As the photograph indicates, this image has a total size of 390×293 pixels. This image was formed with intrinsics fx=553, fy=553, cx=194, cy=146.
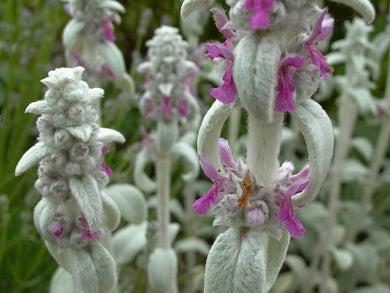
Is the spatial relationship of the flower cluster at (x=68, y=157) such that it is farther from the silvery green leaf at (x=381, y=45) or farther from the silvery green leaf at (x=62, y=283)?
the silvery green leaf at (x=381, y=45)

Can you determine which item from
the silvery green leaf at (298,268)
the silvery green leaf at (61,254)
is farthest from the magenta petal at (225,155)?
the silvery green leaf at (298,268)

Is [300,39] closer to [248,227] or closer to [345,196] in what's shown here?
[248,227]

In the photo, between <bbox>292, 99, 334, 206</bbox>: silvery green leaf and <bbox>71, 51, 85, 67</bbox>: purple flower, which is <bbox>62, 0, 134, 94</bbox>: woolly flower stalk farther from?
<bbox>292, 99, 334, 206</bbox>: silvery green leaf

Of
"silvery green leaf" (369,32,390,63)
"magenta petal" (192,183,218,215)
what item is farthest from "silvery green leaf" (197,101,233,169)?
"silvery green leaf" (369,32,390,63)

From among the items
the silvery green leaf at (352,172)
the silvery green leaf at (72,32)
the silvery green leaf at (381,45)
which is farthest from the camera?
the silvery green leaf at (352,172)

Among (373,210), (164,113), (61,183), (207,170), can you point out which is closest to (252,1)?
(207,170)
